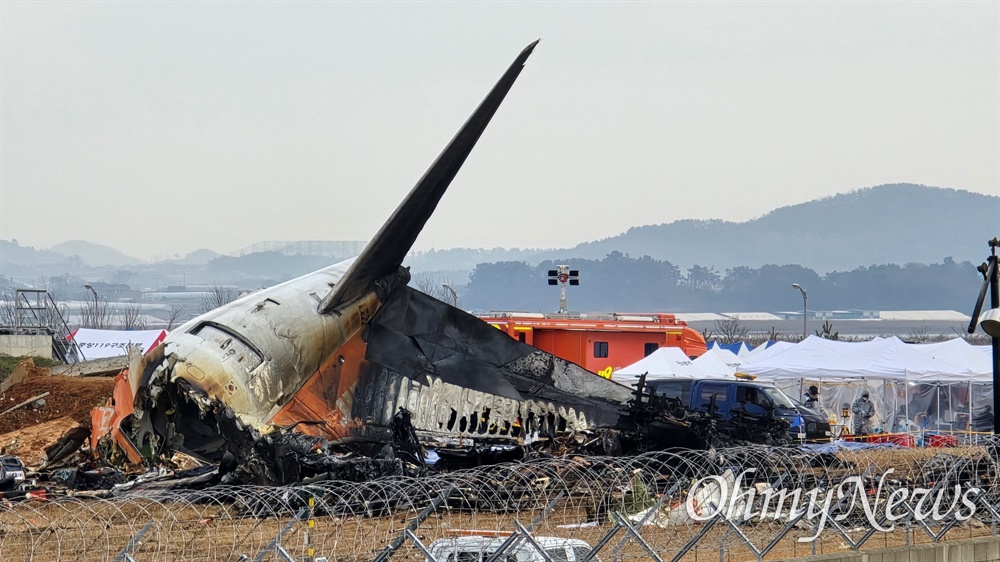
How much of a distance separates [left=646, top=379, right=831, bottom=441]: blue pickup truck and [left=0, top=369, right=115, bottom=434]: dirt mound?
16.1 m

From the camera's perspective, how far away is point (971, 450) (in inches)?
701

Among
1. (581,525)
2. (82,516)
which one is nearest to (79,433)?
(82,516)

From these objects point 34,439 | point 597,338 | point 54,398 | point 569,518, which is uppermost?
point 597,338

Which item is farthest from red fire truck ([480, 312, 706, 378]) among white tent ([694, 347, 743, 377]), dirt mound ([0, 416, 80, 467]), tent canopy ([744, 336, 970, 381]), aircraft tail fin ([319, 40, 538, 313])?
aircraft tail fin ([319, 40, 538, 313])

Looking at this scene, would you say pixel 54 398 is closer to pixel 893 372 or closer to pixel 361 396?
pixel 361 396

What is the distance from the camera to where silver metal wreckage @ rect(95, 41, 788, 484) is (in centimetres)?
1767

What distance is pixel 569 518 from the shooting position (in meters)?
15.8

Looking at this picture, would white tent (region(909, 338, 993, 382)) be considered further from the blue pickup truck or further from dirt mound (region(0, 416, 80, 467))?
dirt mound (region(0, 416, 80, 467))

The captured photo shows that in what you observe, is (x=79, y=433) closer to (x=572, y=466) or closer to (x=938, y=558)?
(x=572, y=466)

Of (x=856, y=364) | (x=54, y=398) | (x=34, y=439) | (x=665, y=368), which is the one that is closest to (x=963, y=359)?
(x=856, y=364)

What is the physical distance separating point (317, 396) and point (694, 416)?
24.5 ft

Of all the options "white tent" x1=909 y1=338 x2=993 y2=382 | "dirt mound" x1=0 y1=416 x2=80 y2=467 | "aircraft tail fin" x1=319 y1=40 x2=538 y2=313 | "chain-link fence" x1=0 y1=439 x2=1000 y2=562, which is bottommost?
"dirt mound" x1=0 y1=416 x2=80 y2=467

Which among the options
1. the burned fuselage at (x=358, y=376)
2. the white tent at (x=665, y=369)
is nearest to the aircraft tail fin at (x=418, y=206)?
the burned fuselage at (x=358, y=376)

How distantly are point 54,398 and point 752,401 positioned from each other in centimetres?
2034
